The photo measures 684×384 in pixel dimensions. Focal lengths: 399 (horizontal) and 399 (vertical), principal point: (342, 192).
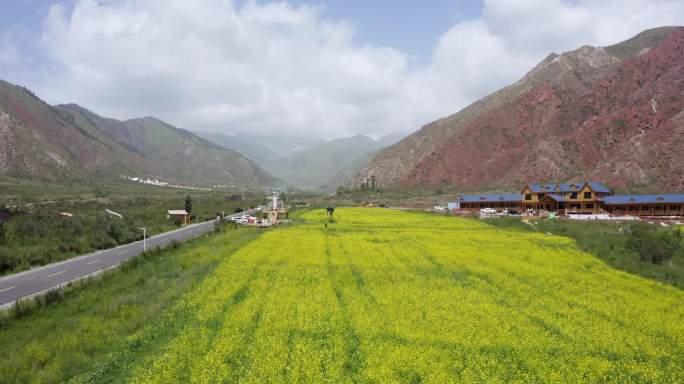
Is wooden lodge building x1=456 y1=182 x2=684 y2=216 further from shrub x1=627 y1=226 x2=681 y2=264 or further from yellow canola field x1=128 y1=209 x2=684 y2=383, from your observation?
yellow canola field x1=128 y1=209 x2=684 y2=383

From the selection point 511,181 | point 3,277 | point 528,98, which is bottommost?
point 3,277

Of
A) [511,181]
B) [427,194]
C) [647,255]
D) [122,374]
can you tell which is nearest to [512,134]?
[511,181]

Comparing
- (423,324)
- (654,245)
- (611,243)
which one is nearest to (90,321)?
(423,324)

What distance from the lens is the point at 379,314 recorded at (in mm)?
17344

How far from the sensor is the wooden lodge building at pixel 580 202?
189ft

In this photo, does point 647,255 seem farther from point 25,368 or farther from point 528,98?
point 528,98

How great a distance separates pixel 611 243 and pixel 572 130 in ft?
313

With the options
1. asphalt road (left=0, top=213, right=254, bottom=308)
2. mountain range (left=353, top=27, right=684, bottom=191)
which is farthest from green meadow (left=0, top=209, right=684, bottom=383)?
mountain range (left=353, top=27, right=684, bottom=191)

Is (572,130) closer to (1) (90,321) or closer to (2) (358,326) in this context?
(2) (358,326)

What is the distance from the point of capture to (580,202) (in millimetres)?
66688

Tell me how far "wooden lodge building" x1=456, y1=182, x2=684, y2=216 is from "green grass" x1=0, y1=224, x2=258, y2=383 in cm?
6059

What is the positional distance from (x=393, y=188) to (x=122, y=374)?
13454cm

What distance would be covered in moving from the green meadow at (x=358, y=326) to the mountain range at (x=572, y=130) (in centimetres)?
7846

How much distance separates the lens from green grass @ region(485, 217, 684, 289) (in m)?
27.6
